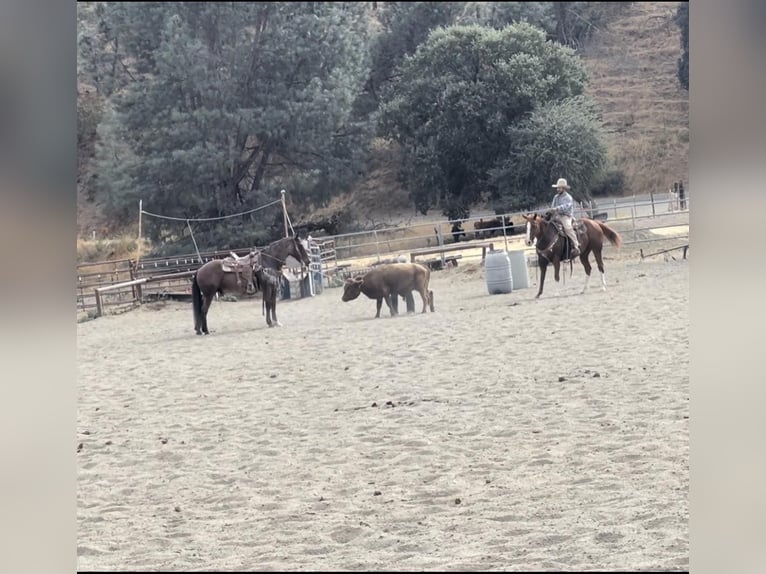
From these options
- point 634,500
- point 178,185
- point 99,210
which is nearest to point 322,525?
point 634,500

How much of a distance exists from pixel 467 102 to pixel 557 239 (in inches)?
125

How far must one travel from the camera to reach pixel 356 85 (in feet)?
42.9

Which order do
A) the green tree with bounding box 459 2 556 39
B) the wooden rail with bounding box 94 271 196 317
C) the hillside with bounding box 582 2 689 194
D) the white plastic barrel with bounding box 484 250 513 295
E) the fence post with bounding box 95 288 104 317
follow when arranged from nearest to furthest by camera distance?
the white plastic barrel with bounding box 484 250 513 295, the wooden rail with bounding box 94 271 196 317, the fence post with bounding box 95 288 104 317, the hillside with bounding box 582 2 689 194, the green tree with bounding box 459 2 556 39

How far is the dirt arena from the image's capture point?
3.14 meters

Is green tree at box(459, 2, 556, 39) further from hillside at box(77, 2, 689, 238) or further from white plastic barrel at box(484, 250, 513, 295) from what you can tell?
white plastic barrel at box(484, 250, 513, 295)

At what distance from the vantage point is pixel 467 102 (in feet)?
36.4

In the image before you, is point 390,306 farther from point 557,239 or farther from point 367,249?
point 367,249

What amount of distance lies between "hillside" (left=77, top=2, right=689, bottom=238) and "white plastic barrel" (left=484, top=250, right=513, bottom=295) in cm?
164

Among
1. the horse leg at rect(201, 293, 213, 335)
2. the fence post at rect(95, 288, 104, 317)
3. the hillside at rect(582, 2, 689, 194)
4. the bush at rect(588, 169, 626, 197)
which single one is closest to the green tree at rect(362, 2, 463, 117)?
the hillside at rect(582, 2, 689, 194)

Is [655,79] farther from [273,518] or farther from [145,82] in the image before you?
[273,518]

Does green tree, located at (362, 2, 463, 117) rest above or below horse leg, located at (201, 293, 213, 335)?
above

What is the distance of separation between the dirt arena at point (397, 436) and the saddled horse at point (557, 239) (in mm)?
313

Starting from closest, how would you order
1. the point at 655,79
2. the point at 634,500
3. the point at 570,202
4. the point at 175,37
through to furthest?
1. the point at 634,500
2. the point at 570,202
3. the point at 175,37
4. the point at 655,79
